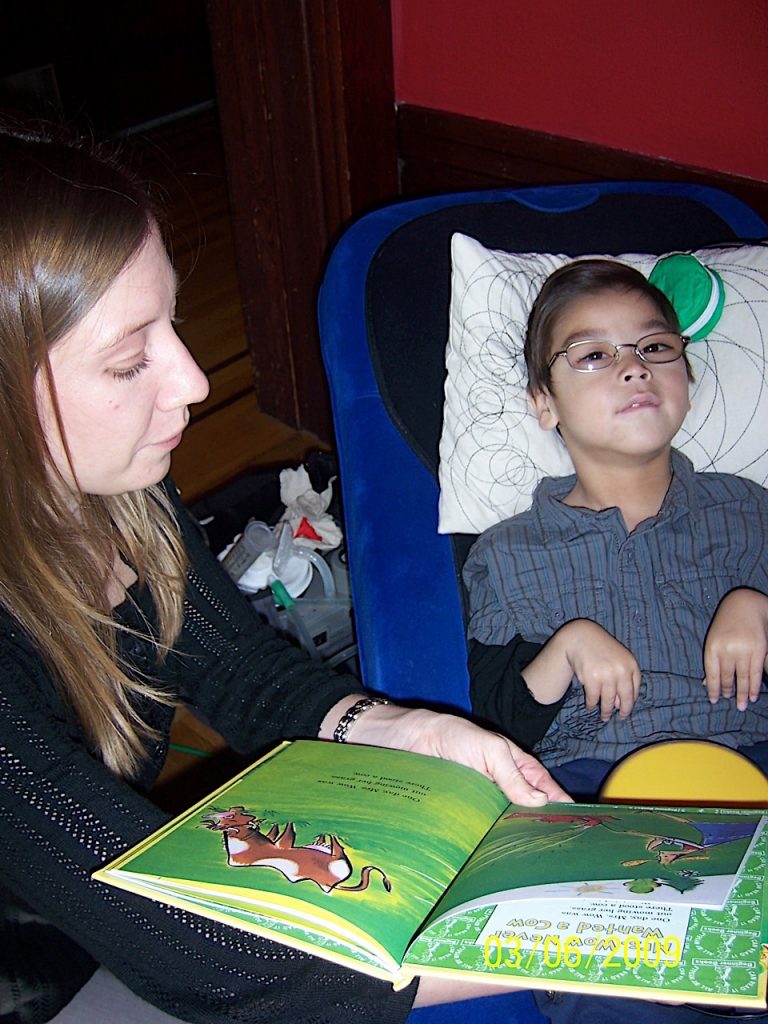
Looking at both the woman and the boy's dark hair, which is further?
the boy's dark hair

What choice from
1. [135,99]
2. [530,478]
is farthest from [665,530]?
[135,99]

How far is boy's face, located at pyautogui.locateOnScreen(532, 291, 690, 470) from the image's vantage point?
121cm

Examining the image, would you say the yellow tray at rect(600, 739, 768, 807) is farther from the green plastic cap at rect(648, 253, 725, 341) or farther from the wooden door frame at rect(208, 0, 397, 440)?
the wooden door frame at rect(208, 0, 397, 440)

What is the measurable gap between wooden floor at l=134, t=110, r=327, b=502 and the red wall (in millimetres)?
552

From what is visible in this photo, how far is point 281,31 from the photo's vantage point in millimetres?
1872

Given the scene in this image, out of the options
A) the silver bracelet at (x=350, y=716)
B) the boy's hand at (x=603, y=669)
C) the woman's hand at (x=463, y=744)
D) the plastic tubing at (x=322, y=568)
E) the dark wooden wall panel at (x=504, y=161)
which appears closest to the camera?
the woman's hand at (x=463, y=744)

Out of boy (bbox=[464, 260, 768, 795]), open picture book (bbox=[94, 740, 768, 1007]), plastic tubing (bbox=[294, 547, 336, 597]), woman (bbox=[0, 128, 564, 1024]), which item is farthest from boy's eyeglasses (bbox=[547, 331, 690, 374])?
plastic tubing (bbox=[294, 547, 336, 597])

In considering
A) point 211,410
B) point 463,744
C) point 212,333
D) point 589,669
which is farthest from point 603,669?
→ point 212,333

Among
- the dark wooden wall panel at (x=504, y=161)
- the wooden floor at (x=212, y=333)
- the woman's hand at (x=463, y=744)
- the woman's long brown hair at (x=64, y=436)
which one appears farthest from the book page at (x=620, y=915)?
the wooden floor at (x=212, y=333)

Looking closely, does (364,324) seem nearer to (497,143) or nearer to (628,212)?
(628,212)

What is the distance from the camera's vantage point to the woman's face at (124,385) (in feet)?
2.67
